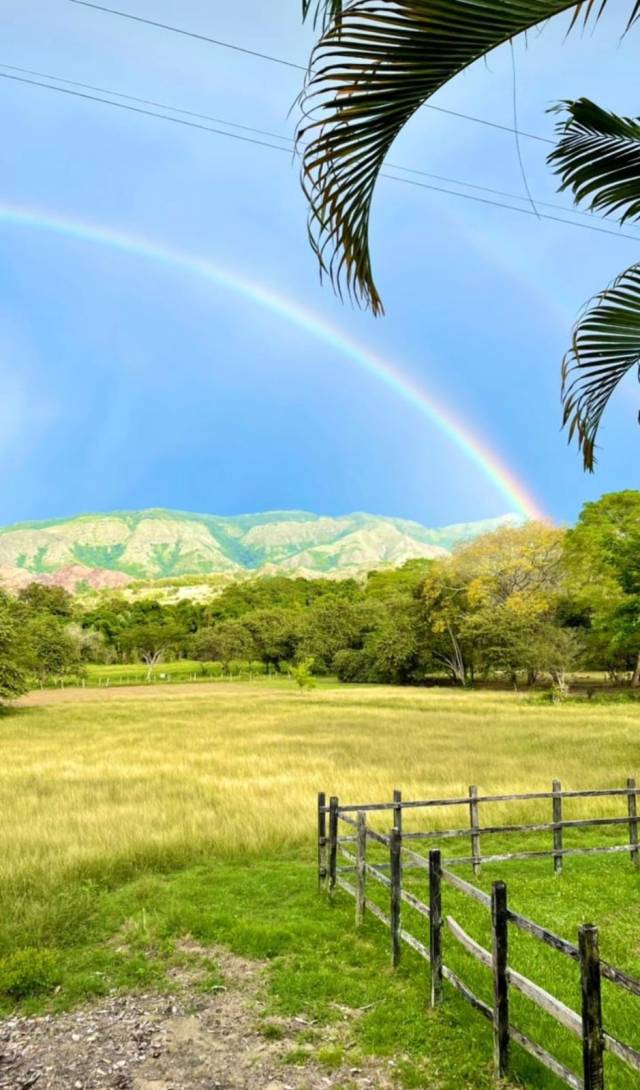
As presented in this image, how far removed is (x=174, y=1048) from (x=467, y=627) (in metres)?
60.5

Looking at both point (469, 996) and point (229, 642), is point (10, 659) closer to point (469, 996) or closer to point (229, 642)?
point (469, 996)

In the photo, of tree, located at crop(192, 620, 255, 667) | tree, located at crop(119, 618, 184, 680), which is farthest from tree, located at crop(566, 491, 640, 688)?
tree, located at crop(119, 618, 184, 680)

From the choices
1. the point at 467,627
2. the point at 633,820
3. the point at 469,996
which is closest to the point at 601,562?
the point at 467,627

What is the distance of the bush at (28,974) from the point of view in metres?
7.28

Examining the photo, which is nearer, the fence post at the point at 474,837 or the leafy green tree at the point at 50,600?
the fence post at the point at 474,837

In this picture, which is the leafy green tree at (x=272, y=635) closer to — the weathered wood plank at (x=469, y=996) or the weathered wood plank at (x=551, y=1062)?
the weathered wood plank at (x=469, y=996)

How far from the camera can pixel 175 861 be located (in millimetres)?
12078

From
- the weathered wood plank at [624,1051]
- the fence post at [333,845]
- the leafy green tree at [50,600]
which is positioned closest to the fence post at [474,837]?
the fence post at [333,845]

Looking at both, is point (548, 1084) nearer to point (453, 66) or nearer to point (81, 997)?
point (81, 997)

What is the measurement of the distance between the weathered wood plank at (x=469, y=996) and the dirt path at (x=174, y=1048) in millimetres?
880

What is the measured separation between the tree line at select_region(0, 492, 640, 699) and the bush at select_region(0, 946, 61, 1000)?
21.3 m

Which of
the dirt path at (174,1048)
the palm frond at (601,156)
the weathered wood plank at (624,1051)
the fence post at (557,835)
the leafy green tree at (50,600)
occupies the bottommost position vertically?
the dirt path at (174,1048)

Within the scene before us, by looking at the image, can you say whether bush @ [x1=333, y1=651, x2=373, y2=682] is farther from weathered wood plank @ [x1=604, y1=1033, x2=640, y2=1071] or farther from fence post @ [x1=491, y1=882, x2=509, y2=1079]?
weathered wood plank @ [x1=604, y1=1033, x2=640, y2=1071]

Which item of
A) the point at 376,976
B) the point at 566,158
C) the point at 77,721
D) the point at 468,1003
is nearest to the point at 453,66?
the point at 566,158
